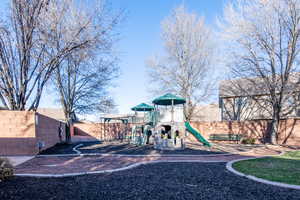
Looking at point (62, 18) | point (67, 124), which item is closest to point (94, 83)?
point (67, 124)

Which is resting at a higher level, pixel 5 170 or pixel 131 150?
pixel 5 170

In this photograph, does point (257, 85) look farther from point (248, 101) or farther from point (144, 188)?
point (144, 188)

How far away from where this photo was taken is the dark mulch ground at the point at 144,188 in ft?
13.0

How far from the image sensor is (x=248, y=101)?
2317 centimetres

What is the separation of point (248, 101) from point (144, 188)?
2226cm

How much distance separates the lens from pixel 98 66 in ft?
56.9

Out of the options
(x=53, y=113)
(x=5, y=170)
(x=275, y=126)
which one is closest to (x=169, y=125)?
(x=275, y=126)

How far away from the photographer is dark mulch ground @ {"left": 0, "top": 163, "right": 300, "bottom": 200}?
3949 mm

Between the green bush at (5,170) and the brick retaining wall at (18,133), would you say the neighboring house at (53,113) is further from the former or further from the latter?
the green bush at (5,170)

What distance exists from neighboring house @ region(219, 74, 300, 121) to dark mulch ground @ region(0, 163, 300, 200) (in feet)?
46.3

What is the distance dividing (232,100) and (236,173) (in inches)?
807

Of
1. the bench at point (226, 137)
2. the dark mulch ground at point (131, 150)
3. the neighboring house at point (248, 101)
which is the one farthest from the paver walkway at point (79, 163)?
the neighboring house at point (248, 101)

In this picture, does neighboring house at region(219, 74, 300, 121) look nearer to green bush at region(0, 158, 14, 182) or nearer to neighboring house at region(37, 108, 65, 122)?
green bush at region(0, 158, 14, 182)

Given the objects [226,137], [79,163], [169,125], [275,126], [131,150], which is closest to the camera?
[79,163]
